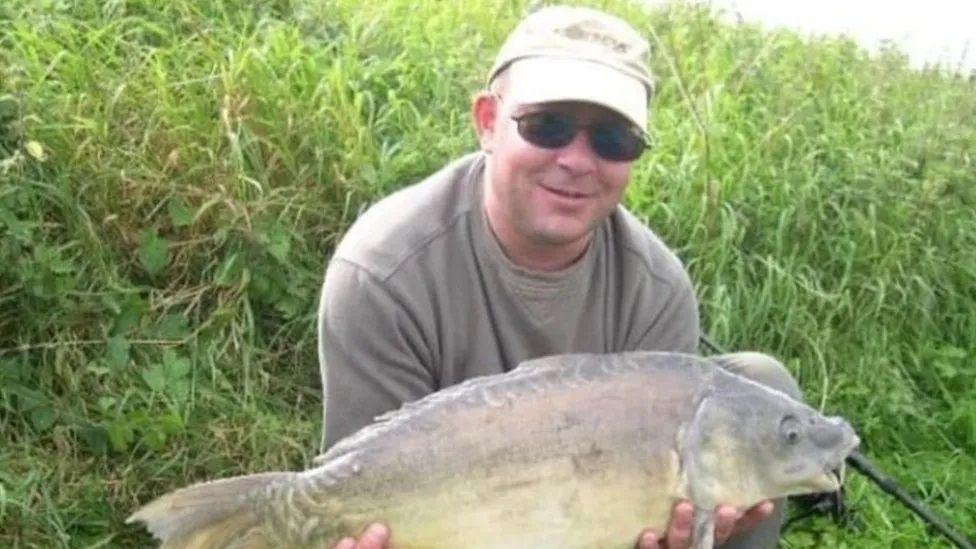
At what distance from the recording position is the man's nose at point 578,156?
9.84 feet

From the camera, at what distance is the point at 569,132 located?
3.01 m

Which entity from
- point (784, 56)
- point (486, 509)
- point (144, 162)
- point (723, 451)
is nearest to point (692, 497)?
point (723, 451)

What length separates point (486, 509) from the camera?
8.55ft

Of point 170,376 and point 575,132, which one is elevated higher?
point 575,132

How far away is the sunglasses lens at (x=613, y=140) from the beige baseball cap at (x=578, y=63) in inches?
1.1

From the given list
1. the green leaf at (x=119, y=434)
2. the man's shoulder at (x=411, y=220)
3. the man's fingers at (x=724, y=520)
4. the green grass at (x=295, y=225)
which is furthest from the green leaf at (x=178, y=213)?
the man's fingers at (x=724, y=520)

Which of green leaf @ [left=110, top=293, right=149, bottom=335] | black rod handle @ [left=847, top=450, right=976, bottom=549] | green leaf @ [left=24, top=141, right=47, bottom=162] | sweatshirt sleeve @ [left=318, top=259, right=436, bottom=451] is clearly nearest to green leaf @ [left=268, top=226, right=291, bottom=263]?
green leaf @ [left=110, top=293, right=149, bottom=335]

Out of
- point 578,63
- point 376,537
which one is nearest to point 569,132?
point 578,63

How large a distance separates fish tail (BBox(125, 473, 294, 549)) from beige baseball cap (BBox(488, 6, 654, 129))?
2.76 ft

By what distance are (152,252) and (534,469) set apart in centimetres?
172

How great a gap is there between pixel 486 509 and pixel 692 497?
1.07ft

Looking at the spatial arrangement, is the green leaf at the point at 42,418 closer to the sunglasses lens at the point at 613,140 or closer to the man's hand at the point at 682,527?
the sunglasses lens at the point at 613,140

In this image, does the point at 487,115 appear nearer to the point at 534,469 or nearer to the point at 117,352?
the point at 534,469

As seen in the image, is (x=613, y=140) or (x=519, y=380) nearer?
(x=519, y=380)
